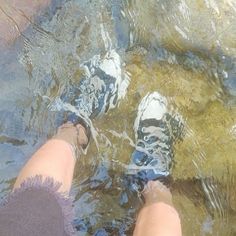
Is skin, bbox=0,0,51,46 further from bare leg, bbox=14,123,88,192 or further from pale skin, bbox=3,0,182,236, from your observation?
bare leg, bbox=14,123,88,192

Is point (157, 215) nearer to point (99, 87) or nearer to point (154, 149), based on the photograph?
point (154, 149)

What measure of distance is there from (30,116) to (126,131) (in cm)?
59

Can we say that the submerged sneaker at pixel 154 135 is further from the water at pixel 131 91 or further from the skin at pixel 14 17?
the skin at pixel 14 17

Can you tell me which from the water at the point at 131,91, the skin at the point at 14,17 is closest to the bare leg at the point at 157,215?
the water at the point at 131,91

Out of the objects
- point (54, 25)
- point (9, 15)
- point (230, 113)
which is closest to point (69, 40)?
point (54, 25)

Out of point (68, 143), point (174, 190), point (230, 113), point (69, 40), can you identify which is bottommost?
point (174, 190)

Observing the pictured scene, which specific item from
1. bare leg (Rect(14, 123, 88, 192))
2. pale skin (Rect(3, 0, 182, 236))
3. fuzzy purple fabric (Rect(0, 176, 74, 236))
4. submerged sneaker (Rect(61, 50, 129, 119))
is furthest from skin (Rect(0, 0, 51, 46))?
fuzzy purple fabric (Rect(0, 176, 74, 236))

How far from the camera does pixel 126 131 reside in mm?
2797

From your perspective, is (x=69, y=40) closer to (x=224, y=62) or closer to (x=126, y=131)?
(x=126, y=131)

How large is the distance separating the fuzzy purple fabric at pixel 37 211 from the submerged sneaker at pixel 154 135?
788mm

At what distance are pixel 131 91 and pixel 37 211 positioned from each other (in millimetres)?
1209

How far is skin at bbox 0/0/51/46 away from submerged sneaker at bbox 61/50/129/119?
48cm

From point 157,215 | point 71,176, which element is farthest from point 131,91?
point 157,215

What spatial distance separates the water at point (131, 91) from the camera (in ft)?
8.70
